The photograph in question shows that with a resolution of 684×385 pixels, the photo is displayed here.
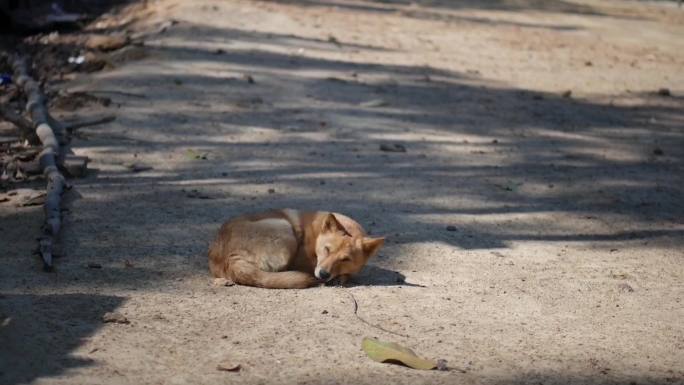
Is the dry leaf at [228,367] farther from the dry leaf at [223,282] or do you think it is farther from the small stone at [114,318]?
the dry leaf at [223,282]

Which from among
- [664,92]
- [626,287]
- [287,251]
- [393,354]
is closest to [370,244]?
[287,251]

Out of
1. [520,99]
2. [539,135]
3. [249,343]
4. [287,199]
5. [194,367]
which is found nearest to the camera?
[194,367]

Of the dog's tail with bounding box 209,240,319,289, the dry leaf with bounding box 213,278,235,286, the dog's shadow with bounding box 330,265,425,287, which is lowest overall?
the dog's shadow with bounding box 330,265,425,287

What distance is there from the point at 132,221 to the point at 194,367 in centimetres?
303

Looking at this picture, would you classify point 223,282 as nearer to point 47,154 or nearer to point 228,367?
point 228,367

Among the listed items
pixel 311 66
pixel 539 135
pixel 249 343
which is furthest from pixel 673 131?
pixel 249 343

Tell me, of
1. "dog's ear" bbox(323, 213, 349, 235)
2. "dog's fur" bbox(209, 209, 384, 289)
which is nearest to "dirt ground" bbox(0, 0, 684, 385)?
"dog's fur" bbox(209, 209, 384, 289)

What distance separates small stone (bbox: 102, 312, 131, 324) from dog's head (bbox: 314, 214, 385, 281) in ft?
4.42

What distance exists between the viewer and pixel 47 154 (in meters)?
9.38

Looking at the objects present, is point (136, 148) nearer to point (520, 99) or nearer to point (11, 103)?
point (11, 103)

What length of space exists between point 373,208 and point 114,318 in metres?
3.34

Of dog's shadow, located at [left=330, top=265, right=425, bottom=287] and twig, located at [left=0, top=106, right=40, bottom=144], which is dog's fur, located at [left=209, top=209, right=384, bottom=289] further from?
twig, located at [left=0, top=106, right=40, bottom=144]

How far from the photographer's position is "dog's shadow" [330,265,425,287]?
7023 millimetres

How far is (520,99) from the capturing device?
45.2 ft
